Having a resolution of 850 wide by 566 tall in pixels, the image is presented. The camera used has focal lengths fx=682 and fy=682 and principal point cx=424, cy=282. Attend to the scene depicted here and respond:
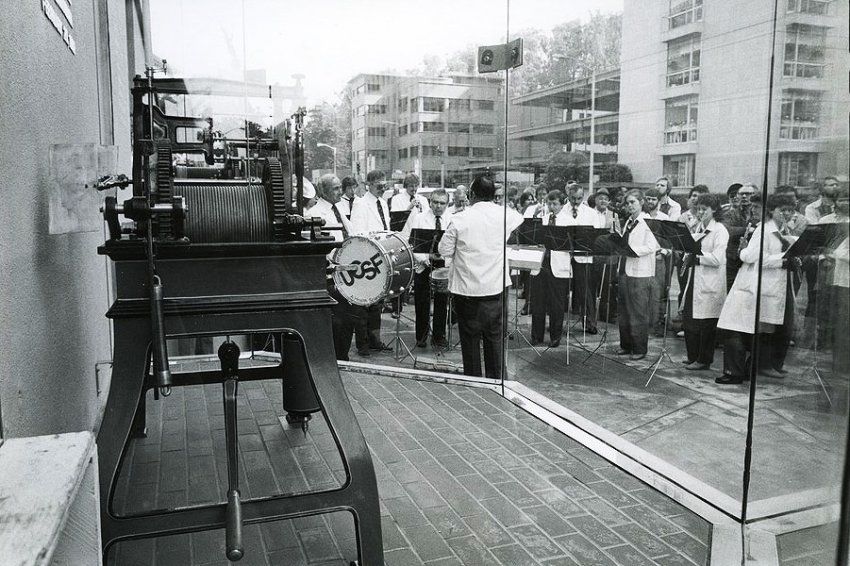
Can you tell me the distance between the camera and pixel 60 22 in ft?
8.67

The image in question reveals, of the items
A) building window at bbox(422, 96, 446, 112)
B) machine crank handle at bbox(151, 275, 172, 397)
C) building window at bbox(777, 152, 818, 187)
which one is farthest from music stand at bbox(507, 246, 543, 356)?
machine crank handle at bbox(151, 275, 172, 397)

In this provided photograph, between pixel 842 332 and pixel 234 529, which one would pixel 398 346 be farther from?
pixel 842 332

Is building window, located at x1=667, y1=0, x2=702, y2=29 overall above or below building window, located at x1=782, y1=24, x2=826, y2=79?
above

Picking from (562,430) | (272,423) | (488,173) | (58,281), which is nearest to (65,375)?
(58,281)

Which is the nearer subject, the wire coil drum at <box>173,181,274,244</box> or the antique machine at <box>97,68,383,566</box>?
the antique machine at <box>97,68,383,566</box>

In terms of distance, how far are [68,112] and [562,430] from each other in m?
3.04

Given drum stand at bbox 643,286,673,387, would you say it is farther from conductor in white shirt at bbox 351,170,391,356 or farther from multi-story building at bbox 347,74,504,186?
conductor in white shirt at bbox 351,170,391,356

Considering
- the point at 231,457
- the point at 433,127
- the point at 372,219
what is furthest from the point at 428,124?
the point at 231,457

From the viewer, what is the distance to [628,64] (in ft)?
12.1

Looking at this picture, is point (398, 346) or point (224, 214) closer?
point (224, 214)

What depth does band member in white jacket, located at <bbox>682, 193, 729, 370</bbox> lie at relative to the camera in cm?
325

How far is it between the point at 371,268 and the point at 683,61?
10.1 feet

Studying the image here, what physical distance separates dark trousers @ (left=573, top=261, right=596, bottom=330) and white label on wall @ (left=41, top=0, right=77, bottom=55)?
3174mm

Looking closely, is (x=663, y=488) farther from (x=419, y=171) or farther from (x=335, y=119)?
(x=335, y=119)
